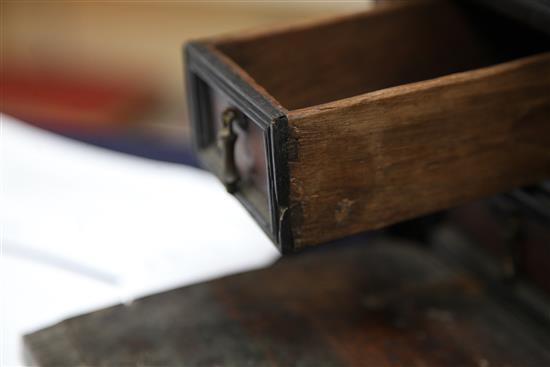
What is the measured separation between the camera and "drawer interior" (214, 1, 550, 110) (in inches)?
42.4

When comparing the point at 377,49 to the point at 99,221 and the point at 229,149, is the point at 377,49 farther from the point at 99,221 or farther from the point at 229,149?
the point at 99,221

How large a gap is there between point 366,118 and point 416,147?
9 cm

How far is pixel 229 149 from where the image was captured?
955mm

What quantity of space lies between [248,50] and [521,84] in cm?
35

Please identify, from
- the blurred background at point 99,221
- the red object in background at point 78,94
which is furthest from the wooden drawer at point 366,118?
the red object in background at point 78,94

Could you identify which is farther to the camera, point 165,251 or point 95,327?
point 165,251

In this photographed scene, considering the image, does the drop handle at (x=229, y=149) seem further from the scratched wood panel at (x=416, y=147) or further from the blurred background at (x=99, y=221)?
the blurred background at (x=99, y=221)

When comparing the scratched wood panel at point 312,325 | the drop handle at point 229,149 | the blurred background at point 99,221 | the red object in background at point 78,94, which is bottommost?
the red object in background at point 78,94

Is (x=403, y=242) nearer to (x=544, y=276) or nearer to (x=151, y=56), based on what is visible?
(x=544, y=276)

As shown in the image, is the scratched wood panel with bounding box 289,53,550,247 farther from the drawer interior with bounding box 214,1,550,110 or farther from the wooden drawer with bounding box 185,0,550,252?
the drawer interior with bounding box 214,1,550,110

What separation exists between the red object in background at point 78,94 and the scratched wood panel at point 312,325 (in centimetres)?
136

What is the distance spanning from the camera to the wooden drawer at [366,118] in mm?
861

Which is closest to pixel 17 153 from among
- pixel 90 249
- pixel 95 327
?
pixel 90 249

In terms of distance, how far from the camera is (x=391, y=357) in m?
1.10
